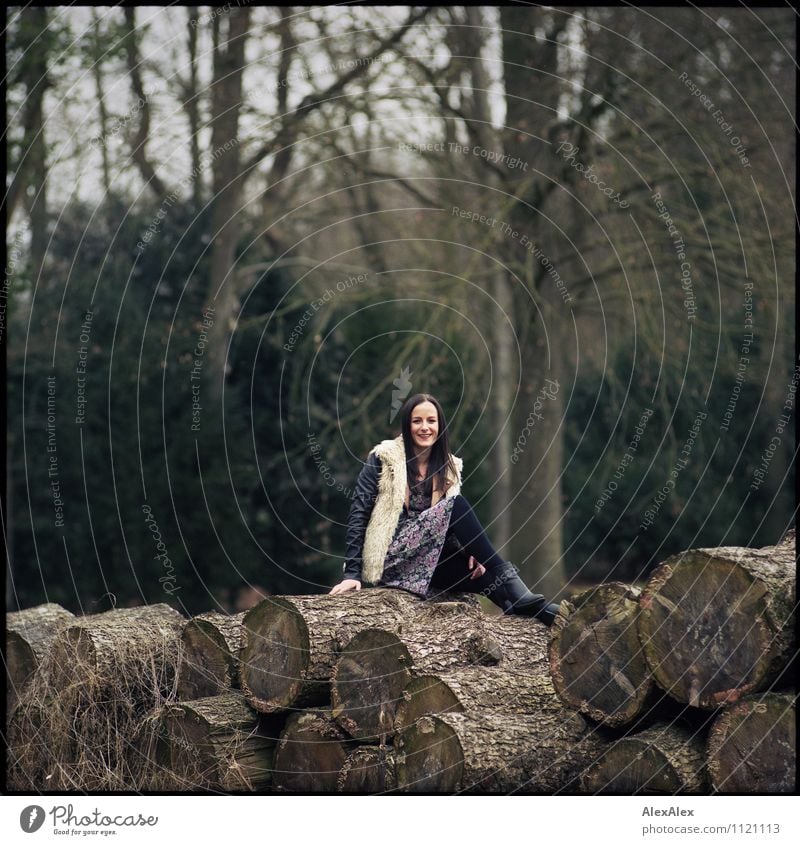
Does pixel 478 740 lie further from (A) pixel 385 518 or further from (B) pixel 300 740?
(A) pixel 385 518

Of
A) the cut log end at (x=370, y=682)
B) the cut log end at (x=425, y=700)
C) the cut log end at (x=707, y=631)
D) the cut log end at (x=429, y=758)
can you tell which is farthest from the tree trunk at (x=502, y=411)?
the cut log end at (x=707, y=631)

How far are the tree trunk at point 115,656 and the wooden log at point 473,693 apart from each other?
1.60 meters

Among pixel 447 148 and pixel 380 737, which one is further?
pixel 447 148

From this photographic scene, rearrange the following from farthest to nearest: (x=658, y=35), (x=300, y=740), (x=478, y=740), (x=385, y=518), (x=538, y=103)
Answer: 1. (x=658, y=35)
2. (x=538, y=103)
3. (x=385, y=518)
4. (x=300, y=740)
5. (x=478, y=740)

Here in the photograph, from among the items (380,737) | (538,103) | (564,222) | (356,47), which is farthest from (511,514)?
(380,737)

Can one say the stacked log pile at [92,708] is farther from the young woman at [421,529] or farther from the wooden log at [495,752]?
the wooden log at [495,752]

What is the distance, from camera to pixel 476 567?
6.16 m

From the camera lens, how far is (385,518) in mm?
6129

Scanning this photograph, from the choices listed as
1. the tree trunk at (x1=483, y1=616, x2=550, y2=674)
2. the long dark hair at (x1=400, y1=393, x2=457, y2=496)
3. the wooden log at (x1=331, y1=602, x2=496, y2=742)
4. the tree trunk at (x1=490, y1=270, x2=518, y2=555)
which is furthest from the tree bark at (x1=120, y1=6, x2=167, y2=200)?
the wooden log at (x1=331, y1=602, x2=496, y2=742)

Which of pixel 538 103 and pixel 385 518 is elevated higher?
pixel 538 103

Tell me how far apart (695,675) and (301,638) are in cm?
196

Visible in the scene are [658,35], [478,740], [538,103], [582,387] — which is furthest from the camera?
[582,387]

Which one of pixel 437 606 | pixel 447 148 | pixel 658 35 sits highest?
pixel 658 35
